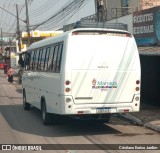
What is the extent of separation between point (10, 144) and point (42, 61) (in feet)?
15.2

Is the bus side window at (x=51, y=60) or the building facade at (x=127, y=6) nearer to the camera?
the bus side window at (x=51, y=60)

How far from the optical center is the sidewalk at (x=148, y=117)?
44.0ft

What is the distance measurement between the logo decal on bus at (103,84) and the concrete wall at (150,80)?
6.09 m

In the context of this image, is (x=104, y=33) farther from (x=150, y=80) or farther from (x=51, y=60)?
(x=150, y=80)

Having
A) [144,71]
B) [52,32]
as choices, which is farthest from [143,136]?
[52,32]

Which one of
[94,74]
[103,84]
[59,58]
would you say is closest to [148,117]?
[103,84]

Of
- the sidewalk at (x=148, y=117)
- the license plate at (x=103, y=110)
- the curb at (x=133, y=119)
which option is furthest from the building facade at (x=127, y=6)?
the license plate at (x=103, y=110)

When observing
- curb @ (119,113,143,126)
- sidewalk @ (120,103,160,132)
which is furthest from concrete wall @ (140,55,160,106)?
curb @ (119,113,143,126)

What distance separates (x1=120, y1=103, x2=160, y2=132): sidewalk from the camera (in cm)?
1341

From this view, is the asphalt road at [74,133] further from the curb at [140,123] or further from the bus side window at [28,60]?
the bus side window at [28,60]

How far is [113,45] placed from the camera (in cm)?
1248

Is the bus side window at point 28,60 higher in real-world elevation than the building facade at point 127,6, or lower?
lower

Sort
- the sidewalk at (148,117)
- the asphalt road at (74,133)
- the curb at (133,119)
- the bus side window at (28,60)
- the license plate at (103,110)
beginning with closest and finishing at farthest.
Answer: the asphalt road at (74,133), the license plate at (103,110), the sidewalk at (148,117), the curb at (133,119), the bus side window at (28,60)

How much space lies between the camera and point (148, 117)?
49.0 feet
